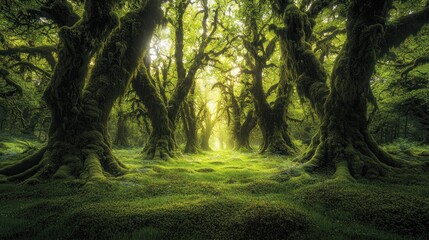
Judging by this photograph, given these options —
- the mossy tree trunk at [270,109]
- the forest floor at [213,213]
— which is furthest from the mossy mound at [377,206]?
the mossy tree trunk at [270,109]

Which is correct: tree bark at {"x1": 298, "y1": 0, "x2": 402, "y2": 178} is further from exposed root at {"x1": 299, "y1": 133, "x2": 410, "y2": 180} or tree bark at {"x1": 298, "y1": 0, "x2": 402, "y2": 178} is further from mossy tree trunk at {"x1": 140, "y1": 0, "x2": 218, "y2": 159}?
mossy tree trunk at {"x1": 140, "y1": 0, "x2": 218, "y2": 159}

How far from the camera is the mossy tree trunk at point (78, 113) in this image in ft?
34.0

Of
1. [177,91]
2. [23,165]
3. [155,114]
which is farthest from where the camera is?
[177,91]

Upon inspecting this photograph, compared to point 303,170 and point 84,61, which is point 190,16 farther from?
point 303,170

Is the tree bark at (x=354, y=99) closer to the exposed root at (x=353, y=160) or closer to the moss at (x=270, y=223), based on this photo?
the exposed root at (x=353, y=160)

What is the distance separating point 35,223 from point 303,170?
10.2 metres

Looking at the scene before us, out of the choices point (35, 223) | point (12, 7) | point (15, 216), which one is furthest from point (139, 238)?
point (12, 7)

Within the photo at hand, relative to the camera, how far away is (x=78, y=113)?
1155cm

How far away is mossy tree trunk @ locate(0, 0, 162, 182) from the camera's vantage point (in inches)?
408

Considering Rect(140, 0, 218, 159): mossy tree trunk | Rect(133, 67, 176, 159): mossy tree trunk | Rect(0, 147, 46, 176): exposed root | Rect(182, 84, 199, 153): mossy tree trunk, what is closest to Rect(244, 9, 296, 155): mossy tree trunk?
Rect(140, 0, 218, 159): mossy tree trunk

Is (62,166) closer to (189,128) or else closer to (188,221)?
(188,221)

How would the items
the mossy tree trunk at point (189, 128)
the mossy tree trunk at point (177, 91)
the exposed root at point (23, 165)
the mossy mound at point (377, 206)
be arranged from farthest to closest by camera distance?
1. the mossy tree trunk at point (189, 128)
2. the mossy tree trunk at point (177, 91)
3. the exposed root at point (23, 165)
4. the mossy mound at point (377, 206)

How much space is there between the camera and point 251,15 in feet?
58.7

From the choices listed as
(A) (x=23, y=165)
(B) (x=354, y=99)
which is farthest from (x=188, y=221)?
(B) (x=354, y=99)
